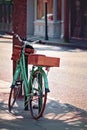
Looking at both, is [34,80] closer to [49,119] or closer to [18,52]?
[49,119]

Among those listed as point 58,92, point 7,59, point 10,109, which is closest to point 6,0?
point 7,59

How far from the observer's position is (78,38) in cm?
3219

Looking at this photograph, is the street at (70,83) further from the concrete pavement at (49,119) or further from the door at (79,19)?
the door at (79,19)

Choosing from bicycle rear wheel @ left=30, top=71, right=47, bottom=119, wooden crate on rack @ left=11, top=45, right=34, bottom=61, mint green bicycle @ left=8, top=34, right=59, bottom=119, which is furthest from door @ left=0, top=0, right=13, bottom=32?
bicycle rear wheel @ left=30, top=71, right=47, bottom=119

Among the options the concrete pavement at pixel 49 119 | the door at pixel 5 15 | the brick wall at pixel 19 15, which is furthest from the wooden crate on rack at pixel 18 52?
the door at pixel 5 15

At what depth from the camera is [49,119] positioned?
7980 millimetres

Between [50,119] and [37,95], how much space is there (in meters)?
0.42

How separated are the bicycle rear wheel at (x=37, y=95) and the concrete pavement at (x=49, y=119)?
126 mm

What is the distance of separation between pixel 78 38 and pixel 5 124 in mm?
24931

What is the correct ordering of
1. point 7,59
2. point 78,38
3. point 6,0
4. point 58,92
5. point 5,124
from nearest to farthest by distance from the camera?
point 5,124
point 58,92
point 7,59
point 78,38
point 6,0

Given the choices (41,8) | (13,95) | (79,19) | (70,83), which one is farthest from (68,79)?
(41,8)

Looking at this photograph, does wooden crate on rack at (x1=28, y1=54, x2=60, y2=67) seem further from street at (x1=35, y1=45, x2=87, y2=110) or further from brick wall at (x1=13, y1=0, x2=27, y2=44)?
brick wall at (x1=13, y1=0, x2=27, y2=44)

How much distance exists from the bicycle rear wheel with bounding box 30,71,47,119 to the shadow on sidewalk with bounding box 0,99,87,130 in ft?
0.41

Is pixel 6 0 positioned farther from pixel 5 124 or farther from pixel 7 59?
pixel 5 124
